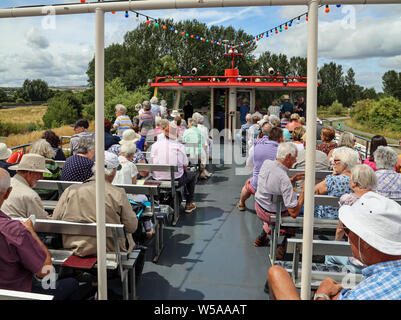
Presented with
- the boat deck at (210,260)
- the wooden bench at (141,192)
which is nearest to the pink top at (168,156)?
the boat deck at (210,260)

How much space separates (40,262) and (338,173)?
9.11 ft

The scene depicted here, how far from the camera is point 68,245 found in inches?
112

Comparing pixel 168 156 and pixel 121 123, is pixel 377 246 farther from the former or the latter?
pixel 121 123

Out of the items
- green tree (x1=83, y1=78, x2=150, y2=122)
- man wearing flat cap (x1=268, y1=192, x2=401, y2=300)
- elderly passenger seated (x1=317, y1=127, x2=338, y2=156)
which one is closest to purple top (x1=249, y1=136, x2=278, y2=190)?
elderly passenger seated (x1=317, y1=127, x2=338, y2=156)

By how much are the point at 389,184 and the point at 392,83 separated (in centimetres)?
7078

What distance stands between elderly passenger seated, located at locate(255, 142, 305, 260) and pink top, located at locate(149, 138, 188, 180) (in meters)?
1.52

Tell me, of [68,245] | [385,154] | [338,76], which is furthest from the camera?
[338,76]

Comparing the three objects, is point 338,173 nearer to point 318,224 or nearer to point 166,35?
point 318,224

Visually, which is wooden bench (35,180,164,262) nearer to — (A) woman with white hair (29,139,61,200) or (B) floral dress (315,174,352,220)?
(A) woman with white hair (29,139,61,200)

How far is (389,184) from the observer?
3.50 m

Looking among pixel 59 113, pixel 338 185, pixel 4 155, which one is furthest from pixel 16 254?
pixel 59 113

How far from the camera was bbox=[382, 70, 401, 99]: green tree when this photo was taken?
62.7 m
